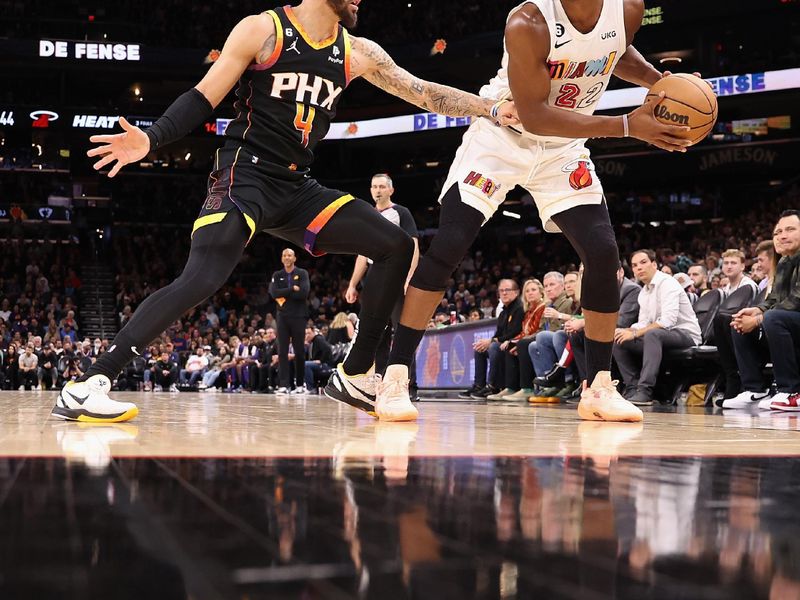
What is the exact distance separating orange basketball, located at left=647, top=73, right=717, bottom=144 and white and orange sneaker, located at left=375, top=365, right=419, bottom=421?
1324mm

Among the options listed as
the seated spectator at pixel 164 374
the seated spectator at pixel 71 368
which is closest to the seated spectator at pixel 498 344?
the seated spectator at pixel 164 374

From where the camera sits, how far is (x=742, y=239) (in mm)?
17828

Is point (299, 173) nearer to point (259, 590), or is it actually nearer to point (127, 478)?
point (127, 478)

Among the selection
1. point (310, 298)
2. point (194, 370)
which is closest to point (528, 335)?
point (194, 370)

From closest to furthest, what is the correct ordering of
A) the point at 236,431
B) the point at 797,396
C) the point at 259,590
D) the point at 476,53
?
the point at 259,590 < the point at 236,431 < the point at 797,396 < the point at 476,53

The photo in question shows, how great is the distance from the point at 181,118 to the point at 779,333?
382 centimetres

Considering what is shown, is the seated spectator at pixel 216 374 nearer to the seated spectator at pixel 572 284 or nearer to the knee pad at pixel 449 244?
the seated spectator at pixel 572 284

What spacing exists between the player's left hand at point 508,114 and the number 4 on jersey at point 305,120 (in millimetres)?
710

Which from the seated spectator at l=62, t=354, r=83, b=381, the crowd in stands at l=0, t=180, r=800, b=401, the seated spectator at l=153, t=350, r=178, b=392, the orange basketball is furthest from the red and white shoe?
the seated spectator at l=62, t=354, r=83, b=381

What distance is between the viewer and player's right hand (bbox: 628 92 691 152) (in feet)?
9.90

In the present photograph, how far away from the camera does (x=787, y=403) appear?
5012mm

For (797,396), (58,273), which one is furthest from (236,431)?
(58,273)

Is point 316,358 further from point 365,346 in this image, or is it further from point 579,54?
point 579,54

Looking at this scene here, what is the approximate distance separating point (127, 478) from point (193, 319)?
71.6 ft
